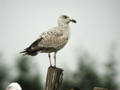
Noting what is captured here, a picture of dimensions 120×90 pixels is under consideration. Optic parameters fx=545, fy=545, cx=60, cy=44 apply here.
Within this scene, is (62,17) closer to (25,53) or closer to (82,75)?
(25,53)

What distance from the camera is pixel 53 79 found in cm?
1009

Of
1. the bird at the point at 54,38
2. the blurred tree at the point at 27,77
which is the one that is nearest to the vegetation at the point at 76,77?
the blurred tree at the point at 27,77

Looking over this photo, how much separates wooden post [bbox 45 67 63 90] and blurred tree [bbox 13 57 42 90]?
19.5 metres

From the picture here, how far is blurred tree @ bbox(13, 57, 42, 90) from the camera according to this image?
30.6 metres

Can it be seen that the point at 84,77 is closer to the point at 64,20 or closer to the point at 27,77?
the point at 27,77

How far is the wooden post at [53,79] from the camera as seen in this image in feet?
32.8

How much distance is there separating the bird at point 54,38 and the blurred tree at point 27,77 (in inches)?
693

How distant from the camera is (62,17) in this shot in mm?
12266

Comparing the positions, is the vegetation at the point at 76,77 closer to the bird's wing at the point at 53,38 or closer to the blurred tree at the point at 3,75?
the blurred tree at the point at 3,75

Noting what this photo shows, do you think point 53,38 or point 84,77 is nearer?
point 53,38

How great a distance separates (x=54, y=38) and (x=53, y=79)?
7.38ft

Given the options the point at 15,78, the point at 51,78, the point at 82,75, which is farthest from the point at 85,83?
the point at 51,78

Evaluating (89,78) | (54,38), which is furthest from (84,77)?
(54,38)

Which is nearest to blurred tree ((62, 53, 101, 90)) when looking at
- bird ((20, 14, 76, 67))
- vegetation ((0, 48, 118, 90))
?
vegetation ((0, 48, 118, 90))
